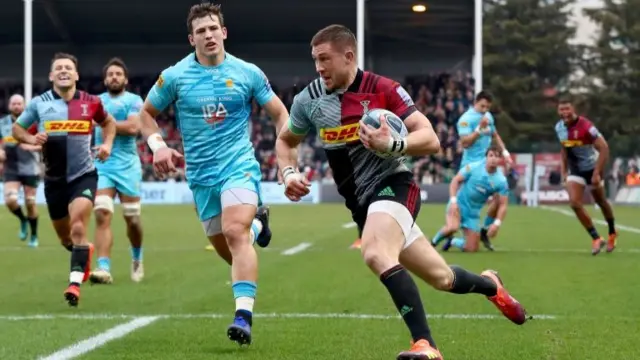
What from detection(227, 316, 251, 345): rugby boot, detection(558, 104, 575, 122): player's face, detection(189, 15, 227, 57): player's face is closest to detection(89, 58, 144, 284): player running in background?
detection(189, 15, 227, 57): player's face

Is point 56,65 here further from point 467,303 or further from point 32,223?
point 32,223

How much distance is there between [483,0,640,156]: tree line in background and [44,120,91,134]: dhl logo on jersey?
6375cm

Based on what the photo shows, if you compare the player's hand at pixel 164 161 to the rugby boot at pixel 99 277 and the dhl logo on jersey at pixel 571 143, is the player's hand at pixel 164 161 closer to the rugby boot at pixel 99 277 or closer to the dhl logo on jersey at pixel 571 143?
the rugby boot at pixel 99 277

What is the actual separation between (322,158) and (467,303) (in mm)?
38829

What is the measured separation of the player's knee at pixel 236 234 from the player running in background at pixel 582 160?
9433mm

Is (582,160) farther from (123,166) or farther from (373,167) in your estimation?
(373,167)

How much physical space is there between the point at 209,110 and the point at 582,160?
9754 mm

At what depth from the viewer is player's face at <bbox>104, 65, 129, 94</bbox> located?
41.2ft

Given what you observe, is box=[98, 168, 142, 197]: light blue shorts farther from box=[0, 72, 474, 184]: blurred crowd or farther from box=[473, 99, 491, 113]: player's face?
box=[0, 72, 474, 184]: blurred crowd

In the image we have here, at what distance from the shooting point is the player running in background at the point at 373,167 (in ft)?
20.5

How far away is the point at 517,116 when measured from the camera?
78375 millimetres

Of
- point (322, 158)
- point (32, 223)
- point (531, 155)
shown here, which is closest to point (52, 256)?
point (32, 223)

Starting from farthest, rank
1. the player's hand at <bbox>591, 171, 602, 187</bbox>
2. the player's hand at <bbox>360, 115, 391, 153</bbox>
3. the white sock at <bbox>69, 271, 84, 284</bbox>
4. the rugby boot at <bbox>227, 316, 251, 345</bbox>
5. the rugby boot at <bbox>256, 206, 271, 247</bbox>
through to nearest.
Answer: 1. the player's hand at <bbox>591, 171, 602, 187</bbox>
2. the white sock at <bbox>69, 271, 84, 284</bbox>
3. the rugby boot at <bbox>256, 206, 271, 247</bbox>
4. the rugby boot at <bbox>227, 316, 251, 345</bbox>
5. the player's hand at <bbox>360, 115, 391, 153</bbox>

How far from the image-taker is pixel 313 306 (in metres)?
9.70
